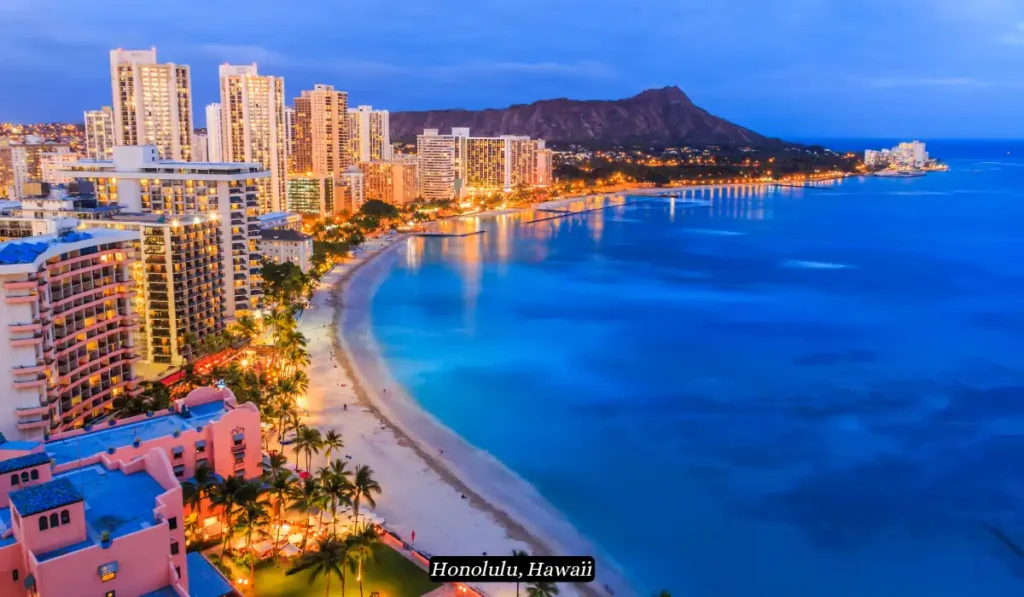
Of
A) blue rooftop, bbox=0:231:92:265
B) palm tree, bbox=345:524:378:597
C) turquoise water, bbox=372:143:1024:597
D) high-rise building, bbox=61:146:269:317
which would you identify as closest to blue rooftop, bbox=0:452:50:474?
palm tree, bbox=345:524:378:597

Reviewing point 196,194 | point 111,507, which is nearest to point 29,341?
point 111,507

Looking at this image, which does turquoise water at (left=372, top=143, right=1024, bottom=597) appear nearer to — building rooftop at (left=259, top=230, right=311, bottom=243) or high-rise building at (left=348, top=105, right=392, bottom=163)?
building rooftop at (left=259, top=230, right=311, bottom=243)

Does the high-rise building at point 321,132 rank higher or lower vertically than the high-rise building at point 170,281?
higher

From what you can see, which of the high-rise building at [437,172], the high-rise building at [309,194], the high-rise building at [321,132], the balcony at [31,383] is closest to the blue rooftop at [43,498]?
the balcony at [31,383]

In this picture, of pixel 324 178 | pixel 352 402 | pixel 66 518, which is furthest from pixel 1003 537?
pixel 324 178

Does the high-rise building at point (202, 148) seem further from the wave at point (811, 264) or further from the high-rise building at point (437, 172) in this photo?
the wave at point (811, 264)

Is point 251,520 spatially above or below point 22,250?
below

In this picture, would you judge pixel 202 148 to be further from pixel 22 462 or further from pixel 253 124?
pixel 22 462

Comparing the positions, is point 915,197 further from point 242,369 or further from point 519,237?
point 242,369
